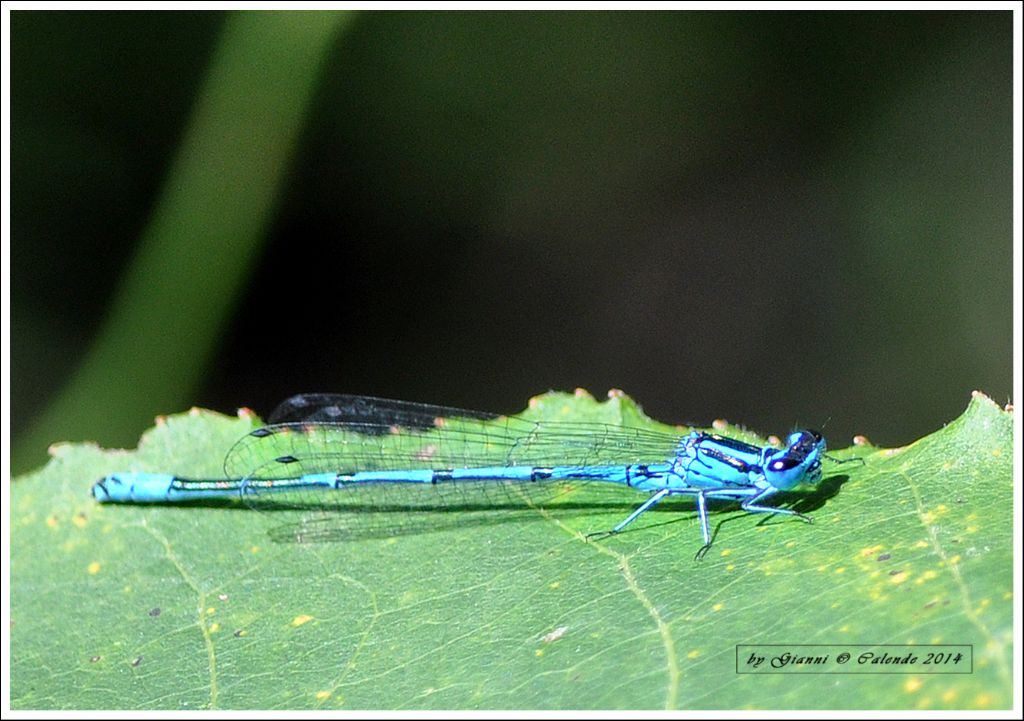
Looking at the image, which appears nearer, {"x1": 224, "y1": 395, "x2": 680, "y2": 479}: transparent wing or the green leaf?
the green leaf

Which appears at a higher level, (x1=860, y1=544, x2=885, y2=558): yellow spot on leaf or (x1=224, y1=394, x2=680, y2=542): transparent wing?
(x1=224, y1=394, x2=680, y2=542): transparent wing

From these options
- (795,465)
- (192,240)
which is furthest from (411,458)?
(192,240)

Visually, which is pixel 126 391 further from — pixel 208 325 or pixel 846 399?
pixel 846 399

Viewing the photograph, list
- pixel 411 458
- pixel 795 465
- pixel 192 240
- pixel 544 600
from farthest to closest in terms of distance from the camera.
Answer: pixel 192 240, pixel 411 458, pixel 795 465, pixel 544 600

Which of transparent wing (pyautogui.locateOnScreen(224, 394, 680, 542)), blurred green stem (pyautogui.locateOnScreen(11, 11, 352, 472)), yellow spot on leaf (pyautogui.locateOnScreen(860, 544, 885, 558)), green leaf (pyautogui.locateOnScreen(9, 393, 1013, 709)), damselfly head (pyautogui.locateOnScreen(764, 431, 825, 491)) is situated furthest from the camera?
blurred green stem (pyautogui.locateOnScreen(11, 11, 352, 472))

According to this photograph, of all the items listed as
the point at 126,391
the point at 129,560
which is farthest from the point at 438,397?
the point at 129,560

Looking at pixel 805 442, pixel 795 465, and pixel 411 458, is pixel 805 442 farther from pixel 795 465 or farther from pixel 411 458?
pixel 411 458

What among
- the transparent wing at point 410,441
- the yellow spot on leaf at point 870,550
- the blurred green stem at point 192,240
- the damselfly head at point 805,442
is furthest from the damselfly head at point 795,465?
the blurred green stem at point 192,240

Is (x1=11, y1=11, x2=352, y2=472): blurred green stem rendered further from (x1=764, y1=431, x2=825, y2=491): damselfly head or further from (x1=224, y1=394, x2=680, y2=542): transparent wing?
(x1=764, y1=431, x2=825, y2=491): damselfly head

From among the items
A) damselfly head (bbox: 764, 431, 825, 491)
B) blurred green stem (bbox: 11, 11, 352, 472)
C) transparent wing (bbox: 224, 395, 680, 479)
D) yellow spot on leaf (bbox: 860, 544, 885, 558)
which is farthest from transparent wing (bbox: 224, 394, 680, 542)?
blurred green stem (bbox: 11, 11, 352, 472)
